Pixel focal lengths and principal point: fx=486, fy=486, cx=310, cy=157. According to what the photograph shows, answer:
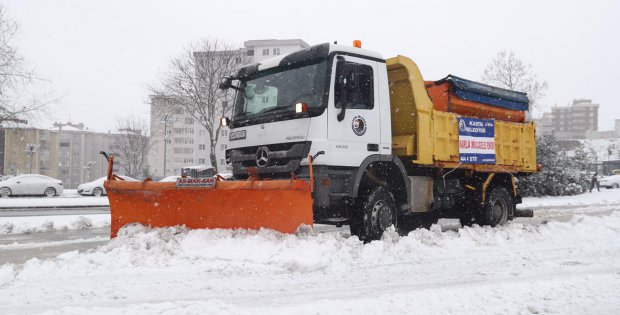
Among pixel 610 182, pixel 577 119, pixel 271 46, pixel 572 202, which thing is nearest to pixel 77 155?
pixel 271 46

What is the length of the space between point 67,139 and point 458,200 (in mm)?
121830

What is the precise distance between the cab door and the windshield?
0.24m

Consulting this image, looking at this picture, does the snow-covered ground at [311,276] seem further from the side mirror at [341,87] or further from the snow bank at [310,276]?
the side mirror at [341,87]

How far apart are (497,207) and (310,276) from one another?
585cm

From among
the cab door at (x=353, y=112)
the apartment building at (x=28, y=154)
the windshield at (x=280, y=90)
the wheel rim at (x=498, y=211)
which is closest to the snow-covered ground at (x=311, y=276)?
the cab door at (x=353, y=112)

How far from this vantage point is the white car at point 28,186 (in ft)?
88.0

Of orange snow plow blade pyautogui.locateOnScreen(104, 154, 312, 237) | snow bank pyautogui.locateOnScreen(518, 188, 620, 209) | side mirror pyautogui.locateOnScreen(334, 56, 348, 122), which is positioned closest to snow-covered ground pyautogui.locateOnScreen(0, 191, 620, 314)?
orange snow plow blade pyautogui.locateOnScreen(104, 154, 312, 237)

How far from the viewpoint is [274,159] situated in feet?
21.9

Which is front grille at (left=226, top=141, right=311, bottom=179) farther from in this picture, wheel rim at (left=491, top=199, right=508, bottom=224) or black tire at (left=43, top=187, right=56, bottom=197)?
black tire at (left=43, top=187, right=56, bottom=197)

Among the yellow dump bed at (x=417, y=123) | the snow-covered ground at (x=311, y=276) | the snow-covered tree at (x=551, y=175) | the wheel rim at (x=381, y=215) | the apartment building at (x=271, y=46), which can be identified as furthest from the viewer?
the apartment building at (x=271, y=46)

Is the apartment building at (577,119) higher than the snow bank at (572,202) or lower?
higher

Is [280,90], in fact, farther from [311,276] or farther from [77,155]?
[77,155]

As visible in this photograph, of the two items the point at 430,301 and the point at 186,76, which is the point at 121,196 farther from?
the point at 186,76

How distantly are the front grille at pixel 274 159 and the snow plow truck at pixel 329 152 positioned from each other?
0.05 ft
